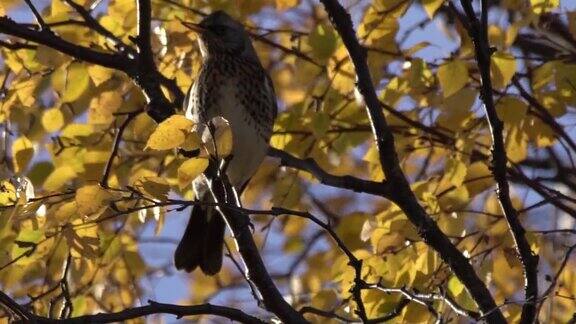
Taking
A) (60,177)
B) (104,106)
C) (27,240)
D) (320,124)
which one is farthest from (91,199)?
(104,106)

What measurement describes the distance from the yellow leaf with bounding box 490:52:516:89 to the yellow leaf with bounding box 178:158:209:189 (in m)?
1.09

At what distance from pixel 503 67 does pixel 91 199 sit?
1.38m

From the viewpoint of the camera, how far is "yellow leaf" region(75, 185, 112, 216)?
2.72m

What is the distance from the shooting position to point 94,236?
131 inches

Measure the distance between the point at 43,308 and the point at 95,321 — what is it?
1.84 metres

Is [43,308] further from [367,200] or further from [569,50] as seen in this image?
[367,200]

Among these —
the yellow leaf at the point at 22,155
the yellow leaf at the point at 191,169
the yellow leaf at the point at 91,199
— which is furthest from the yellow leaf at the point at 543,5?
the yellow leaf at the point at 22,155

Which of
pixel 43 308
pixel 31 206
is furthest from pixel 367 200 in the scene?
pixel 31 206

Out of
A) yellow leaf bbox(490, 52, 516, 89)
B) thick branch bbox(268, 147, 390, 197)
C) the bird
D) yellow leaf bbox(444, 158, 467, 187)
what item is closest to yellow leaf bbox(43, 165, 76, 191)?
the bird

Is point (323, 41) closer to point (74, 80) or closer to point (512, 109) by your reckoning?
point (512, 109)

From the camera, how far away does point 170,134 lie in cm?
271

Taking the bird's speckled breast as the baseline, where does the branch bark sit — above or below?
below

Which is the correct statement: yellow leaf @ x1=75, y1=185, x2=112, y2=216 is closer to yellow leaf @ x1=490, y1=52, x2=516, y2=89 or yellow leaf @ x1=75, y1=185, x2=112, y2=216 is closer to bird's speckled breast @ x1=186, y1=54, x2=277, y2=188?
yellow leaf @ x1=490, y1=52, x2=516, y2=89

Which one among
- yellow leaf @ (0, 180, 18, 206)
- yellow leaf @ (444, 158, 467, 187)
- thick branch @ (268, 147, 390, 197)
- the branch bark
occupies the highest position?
yellow leaf @ (444, 158, 467, 187)
